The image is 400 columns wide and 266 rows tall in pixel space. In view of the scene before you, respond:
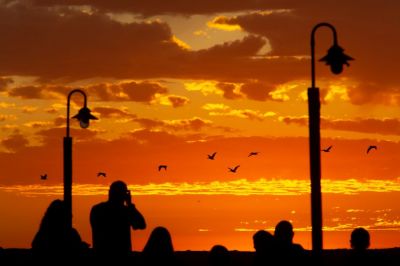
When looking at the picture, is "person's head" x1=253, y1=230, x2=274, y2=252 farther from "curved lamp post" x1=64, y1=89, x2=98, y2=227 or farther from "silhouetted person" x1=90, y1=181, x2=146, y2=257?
"curved lamp post" x1=64, y1=89, x2=98, y2=227

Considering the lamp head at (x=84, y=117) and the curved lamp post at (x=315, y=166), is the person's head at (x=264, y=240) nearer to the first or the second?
the curved lamp post at (x=315, y=166)

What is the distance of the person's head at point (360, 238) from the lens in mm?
14320

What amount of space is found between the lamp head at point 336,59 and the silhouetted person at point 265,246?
19.6ft

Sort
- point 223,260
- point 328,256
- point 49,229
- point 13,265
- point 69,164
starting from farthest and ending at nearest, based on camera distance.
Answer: point 328,256 < point 69,164 < point 13,265 < point 49,229 < point 223,260

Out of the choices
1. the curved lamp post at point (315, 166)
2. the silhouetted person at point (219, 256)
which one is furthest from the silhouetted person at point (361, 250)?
the curved lamp post at point (315, 166)

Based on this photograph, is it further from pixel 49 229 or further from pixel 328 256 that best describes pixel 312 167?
pixel 328 256

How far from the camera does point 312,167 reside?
717 inches

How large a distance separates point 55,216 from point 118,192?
1167mm

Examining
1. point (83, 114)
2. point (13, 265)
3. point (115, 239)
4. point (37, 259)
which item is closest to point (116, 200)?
point (115, 239)

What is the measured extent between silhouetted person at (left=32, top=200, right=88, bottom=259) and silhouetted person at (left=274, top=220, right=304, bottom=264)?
411 cm

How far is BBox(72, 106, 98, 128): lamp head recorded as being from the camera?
1135 inches

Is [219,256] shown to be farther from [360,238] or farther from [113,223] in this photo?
[113,223]

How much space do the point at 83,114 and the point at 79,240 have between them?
11.0 m

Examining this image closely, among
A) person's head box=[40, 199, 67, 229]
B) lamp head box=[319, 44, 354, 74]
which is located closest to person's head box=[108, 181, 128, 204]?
person's head box=[40, 199, 67, 229]
